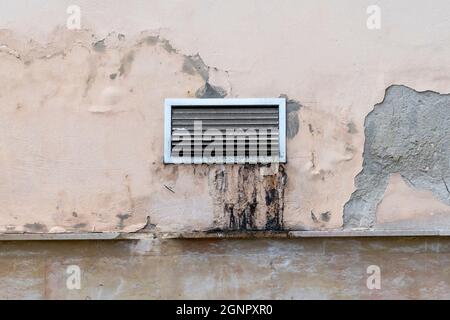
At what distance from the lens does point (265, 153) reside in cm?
520

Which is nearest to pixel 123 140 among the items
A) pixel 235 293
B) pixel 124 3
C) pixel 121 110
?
pixel 121 110

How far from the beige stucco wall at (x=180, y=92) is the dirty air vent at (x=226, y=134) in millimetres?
84

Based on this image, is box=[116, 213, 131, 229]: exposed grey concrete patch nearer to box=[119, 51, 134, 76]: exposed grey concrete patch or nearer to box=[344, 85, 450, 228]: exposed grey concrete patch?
box=[119, 51, 134, 76]: exposed grey concrete patch

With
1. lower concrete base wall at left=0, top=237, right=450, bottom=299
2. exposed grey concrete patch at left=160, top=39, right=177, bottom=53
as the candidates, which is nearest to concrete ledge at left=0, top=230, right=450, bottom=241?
lower concrete base wall at left=0, top=237, right=450, bottom=299

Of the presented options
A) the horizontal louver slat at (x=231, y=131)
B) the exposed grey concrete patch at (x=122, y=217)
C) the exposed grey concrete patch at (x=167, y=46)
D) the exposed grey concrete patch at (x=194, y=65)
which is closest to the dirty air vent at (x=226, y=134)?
the horizontal louver slat at (x=231, y=131)

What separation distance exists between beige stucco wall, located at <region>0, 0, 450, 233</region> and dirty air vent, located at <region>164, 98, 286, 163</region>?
84 millimetres

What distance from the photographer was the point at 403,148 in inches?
204

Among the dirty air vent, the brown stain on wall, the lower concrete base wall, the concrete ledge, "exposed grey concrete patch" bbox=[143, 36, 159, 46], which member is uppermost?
"exposed grey concrete patch" bbox=[143, 36, 159, 46]

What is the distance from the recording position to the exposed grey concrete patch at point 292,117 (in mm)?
5207

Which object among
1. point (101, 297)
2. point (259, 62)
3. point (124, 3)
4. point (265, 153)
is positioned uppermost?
point (124, 3)

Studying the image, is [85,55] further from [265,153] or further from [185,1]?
[265,153]

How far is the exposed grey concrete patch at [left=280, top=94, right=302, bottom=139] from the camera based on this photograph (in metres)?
5.21

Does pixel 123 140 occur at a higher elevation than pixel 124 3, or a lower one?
lower

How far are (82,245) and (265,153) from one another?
1523 mm
